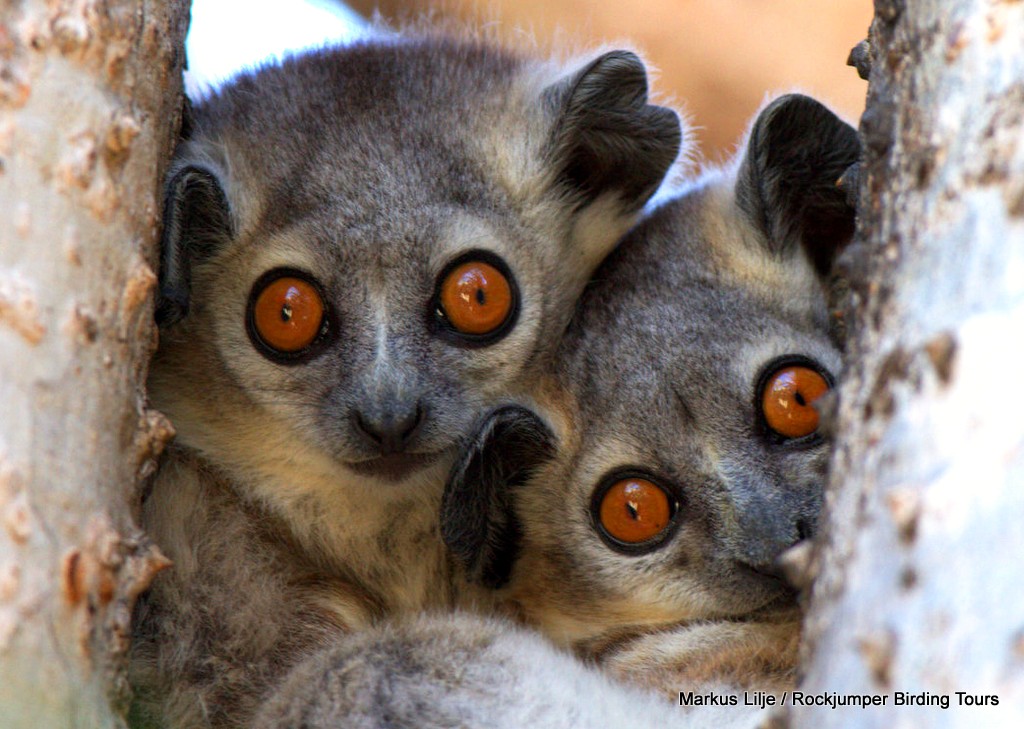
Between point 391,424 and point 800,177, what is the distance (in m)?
1.36

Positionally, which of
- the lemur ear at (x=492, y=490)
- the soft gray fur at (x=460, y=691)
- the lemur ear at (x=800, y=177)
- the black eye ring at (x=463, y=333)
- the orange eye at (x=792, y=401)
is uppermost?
the lemur ear at (x=800, y=177)

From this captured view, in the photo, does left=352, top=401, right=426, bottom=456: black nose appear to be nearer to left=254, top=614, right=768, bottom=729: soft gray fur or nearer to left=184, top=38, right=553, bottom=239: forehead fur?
left=254, top=614, right=768, bottom=729: soft gray fur

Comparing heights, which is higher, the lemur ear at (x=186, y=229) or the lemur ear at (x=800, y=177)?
the lemur ear at (x=800, y=177)

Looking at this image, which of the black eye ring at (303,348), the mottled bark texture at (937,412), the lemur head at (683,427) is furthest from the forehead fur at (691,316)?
the mottled bark texture at (937,412)

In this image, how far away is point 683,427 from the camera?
3.04 meters

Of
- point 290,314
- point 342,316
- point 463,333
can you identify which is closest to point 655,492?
point 463,333

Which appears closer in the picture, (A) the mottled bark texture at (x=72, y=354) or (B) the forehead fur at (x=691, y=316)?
(A) the mottled bark texture at (x=72, y=354)

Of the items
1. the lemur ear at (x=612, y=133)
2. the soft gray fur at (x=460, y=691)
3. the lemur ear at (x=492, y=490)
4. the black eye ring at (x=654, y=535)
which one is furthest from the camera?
the lemur ear at (x=612, y=133)

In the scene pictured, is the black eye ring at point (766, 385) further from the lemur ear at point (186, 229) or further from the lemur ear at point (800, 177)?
the lemur ear at point (186, 229)

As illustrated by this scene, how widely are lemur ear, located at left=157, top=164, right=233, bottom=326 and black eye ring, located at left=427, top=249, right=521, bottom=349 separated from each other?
610 mm

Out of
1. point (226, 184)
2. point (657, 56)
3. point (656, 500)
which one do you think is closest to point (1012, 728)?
point (656, 500)

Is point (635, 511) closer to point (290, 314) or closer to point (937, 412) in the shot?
point (290, 314)

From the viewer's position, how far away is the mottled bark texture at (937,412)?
1.40m

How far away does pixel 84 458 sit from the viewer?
81.1 inches
